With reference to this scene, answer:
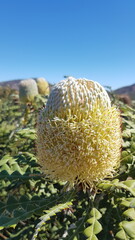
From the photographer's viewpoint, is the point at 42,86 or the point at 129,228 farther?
the point at 42,86

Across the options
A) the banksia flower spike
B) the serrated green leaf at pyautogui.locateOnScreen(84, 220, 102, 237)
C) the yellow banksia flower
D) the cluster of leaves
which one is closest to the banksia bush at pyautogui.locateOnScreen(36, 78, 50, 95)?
the yellow banksia flower

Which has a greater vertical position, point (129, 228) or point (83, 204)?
point (129, 228)

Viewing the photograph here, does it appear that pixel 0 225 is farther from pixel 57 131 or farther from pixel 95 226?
pixel 57 131

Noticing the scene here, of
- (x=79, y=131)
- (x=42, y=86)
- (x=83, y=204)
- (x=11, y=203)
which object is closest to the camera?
(x=79, y=131)

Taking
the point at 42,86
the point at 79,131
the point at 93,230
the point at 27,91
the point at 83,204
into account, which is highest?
the point at 42,86

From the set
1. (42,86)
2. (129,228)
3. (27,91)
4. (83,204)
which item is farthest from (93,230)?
(42,86)

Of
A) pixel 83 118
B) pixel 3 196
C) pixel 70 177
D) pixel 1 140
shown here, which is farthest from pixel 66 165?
pixel 1 140

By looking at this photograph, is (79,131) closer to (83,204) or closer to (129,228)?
(129,228)

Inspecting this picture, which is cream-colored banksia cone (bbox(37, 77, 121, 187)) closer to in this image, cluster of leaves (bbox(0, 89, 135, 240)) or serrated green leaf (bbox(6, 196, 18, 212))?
cluster of leaves (bbox(0, 89, 135, 240))
